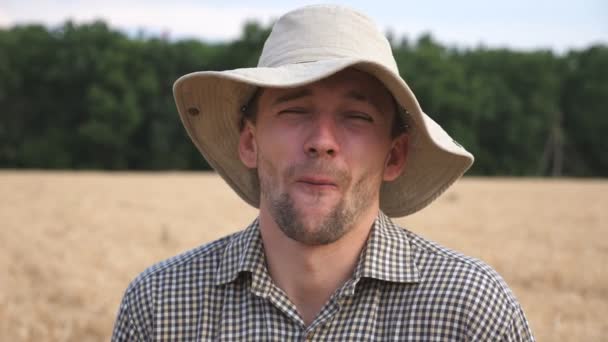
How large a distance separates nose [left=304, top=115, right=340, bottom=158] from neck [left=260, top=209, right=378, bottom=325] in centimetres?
26

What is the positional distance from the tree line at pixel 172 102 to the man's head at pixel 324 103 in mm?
48606

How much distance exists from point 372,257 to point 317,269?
6.8 inches

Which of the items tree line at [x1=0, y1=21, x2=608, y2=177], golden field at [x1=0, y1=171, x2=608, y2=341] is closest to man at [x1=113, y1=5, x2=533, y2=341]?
golden field at [x1=0, y1=171, x2=608, y2=341]

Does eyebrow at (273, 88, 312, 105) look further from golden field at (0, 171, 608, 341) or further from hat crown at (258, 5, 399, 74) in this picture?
golden field at (0, 171, 608, 341)

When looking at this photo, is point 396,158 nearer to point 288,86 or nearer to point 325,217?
point 325,217

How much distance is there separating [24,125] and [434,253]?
5370 cm

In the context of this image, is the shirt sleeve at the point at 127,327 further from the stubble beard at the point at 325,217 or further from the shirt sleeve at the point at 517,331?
the shirt sleeve at the point at 517,331

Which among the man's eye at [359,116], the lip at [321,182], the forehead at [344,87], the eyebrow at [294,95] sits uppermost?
the forehead at [344,87]

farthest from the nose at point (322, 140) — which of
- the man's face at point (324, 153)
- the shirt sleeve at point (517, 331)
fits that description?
the shirt sleeve at point (517, 331)

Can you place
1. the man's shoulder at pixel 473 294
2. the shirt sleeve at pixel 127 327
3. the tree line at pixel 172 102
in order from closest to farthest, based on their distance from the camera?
the man's shoulder at pixel 473 294 < the shirt sleeve at pixel 127 327 < the tree line at pixel 172 102

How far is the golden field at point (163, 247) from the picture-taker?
6.42 m

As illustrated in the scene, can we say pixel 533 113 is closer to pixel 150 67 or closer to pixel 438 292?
pixel 150 67

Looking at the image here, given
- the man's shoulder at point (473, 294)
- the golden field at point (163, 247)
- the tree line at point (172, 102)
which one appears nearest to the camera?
the man's shoulder at point (473, 294)

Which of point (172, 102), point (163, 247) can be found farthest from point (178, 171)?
point (163, 247)
